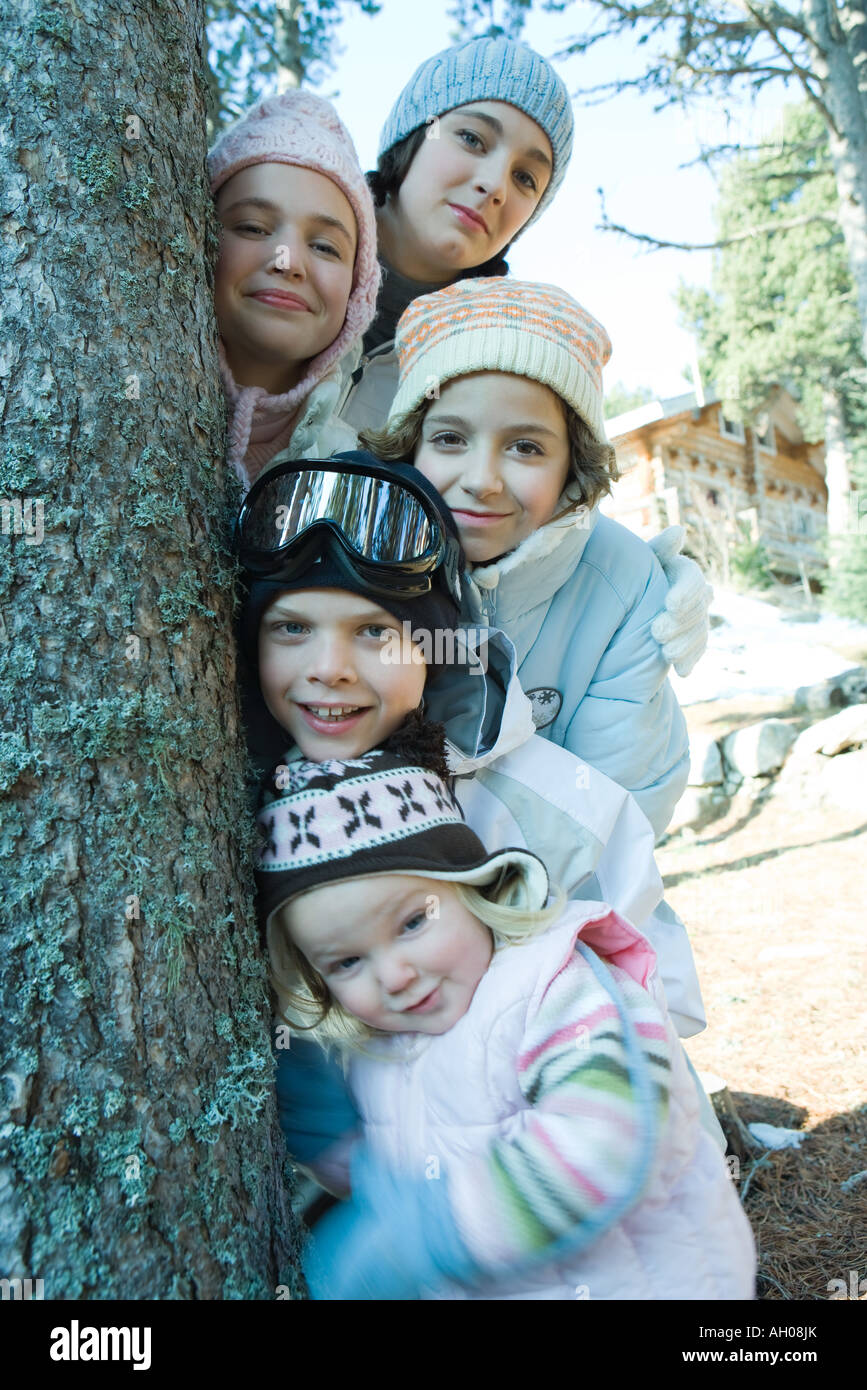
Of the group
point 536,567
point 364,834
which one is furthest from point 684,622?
point 364,834

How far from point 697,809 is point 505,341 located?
731 cm

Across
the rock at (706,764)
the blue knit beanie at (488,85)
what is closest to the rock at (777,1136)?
the blue knit beanie at (488,85)

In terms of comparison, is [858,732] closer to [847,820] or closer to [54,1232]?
[847,820]

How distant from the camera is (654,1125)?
4.55ft

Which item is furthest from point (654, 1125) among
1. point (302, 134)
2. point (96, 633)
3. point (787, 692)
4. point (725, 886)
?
point (787, 692)

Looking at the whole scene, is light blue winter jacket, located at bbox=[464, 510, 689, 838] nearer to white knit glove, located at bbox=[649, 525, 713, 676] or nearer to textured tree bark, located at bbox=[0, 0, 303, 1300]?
white knit glove, located at bbox=[649, 525, 713, 676]

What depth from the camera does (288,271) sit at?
6.88ft

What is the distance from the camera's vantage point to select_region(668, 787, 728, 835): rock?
887 centimetres

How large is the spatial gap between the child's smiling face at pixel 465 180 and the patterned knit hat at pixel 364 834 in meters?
1.87

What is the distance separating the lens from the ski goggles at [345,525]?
1.74 meters

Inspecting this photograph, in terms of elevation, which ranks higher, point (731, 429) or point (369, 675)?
point (731, 429)

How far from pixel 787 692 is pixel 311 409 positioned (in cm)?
1078

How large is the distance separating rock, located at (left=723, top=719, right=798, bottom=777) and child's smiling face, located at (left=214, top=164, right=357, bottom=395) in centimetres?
791

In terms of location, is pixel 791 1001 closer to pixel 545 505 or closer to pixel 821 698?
pixel 545 505
